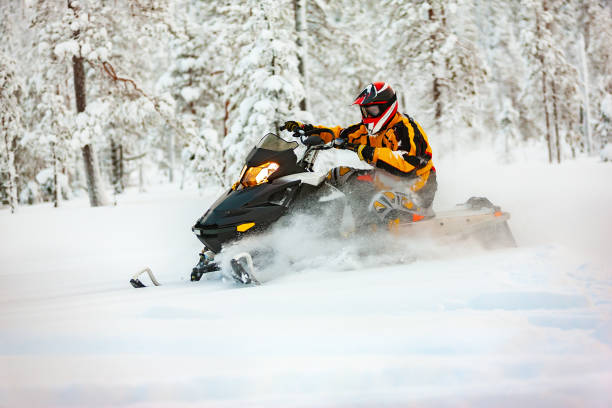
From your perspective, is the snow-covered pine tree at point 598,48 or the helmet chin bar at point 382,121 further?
the snow-covered pine tree at point 598,48

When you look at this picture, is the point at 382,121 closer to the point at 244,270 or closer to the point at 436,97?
the point at 244,270

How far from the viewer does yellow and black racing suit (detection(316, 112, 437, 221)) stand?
411cm

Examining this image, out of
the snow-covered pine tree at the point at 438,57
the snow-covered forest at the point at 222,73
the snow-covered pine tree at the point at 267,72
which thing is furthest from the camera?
the snow-covered pine tree at the point at 438,57

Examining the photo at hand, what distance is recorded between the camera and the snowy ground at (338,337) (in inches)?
72.7

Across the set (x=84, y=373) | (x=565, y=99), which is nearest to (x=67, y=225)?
(x=84, y=373)

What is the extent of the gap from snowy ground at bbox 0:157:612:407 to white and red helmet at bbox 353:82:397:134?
1.38 meters

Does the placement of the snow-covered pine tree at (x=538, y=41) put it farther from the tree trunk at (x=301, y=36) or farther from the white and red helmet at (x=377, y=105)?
the white and red helmet at (x=377, y=105)

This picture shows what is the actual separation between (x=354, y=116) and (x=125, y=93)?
1129 cm

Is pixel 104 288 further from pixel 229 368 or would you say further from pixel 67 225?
pixel 67 225

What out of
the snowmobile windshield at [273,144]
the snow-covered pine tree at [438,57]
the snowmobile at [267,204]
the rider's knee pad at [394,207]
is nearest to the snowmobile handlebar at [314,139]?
the snowmobile at [267,204]

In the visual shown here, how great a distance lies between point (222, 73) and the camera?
17.7 metres

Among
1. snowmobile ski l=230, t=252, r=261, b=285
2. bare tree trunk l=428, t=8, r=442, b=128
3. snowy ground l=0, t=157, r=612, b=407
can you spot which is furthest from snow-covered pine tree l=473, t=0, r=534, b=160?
snowmobile ski l=230, t=252, r=261, b=285

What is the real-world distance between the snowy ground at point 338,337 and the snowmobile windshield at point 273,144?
86 centimetres

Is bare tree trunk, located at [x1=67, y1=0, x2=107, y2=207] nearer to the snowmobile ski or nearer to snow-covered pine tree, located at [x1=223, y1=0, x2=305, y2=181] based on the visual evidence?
snow-covered pine tree, located at [x1=223, y1=0, x2=305, y2=181]
